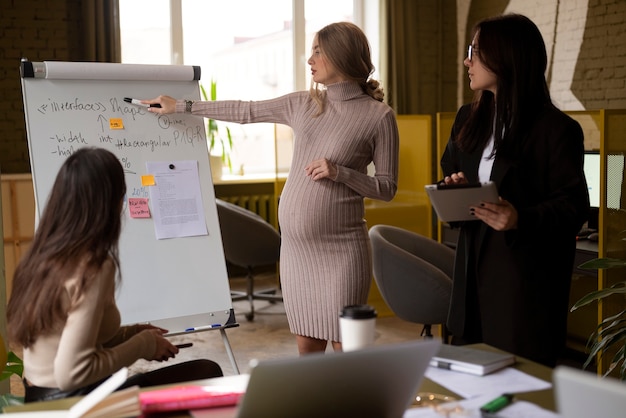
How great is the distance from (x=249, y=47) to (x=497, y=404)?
18.7 ft

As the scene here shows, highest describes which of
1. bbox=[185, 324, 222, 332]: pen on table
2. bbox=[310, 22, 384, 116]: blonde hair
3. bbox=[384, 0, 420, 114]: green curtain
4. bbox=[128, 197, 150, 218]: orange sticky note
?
bbox=[384, 0, 420, 114]: green curtain

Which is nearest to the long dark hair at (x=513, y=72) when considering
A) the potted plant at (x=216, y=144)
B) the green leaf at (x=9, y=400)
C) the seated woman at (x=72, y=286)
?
the seated woman at (x=72, y=286)

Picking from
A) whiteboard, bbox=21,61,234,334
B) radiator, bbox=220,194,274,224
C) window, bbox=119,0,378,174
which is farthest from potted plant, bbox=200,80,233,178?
whiteboard, bbox=21,61,234,334

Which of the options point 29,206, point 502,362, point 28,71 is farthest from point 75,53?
point 502,362

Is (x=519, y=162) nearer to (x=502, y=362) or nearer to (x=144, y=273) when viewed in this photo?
(x=502, y=362)

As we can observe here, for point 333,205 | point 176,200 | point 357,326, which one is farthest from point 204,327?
point 357,326

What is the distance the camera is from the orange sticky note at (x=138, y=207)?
305 cm

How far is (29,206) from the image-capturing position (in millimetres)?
5441

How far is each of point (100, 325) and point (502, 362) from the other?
3.14 ft

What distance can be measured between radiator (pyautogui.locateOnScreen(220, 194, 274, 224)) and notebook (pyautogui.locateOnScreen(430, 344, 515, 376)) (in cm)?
498

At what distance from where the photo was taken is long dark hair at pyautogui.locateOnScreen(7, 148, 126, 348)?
6.01 feet

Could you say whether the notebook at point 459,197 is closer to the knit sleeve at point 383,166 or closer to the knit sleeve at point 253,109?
the knit sleeve at point 383,166

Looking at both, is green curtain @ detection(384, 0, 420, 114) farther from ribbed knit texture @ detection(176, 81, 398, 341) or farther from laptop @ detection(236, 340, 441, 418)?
laptop @ detection(236, 340, 441, 418)

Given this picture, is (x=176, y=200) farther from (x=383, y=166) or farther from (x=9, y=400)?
(x=9, y=400)
